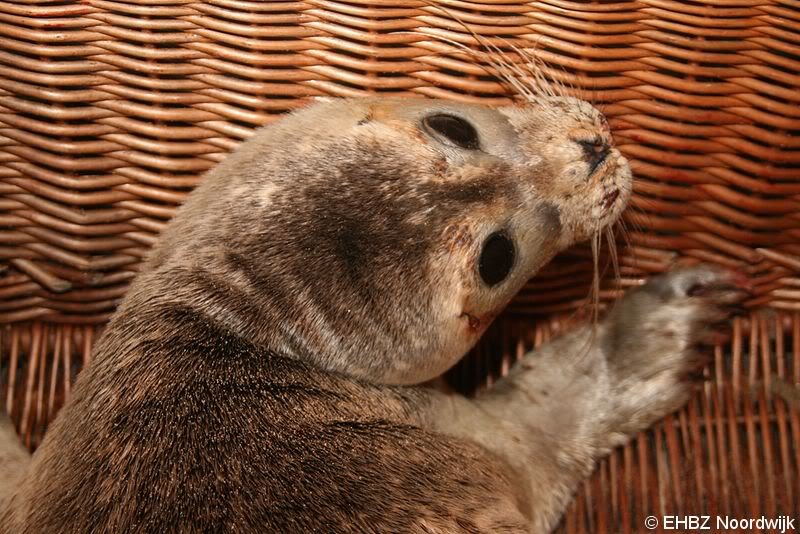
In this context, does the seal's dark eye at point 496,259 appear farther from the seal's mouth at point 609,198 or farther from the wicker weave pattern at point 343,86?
the wicker weave pattern at point 343,86

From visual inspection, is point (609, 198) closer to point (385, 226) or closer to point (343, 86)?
point (385, 226)

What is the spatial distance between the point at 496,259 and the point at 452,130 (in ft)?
0.85

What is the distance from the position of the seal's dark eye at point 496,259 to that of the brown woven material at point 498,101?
437 mm

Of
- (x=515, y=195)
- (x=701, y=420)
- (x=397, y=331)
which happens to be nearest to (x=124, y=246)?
(x=397, y=331)

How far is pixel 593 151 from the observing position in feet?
5.23

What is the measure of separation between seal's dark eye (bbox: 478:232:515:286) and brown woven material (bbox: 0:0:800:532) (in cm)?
44

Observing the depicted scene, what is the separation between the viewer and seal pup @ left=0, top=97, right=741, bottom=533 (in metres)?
1.23

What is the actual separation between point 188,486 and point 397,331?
1.51 ft

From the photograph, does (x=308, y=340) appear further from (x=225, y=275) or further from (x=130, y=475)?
(x=130, y=475)

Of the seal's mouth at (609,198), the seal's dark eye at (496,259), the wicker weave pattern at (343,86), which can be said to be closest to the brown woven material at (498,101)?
the wicker weave pattern at (343,86)

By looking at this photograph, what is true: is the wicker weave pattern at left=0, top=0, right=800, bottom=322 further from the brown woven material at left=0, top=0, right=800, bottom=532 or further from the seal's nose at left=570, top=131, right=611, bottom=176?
the seal's nose at left=570, top=131, right=611, bottom=176

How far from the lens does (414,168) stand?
143cm

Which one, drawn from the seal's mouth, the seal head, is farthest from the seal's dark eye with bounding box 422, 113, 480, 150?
the seal's mouth

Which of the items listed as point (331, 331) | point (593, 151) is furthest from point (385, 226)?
point (593, 151)
